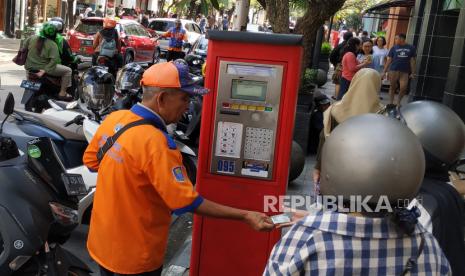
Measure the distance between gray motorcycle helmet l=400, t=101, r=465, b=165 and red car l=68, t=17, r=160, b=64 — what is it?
49.2ft

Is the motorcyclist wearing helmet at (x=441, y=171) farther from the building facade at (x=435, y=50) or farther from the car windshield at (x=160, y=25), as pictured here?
the car windshield at (x=160, y=25)

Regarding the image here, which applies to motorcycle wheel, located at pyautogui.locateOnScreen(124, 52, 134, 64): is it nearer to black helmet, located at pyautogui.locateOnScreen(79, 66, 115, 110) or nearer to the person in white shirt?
the person in white shirt

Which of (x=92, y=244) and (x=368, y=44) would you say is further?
(x=368, y=44)

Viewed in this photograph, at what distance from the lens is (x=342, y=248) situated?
162cm

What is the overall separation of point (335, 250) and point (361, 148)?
31 cm

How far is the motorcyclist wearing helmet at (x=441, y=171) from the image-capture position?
2229mm

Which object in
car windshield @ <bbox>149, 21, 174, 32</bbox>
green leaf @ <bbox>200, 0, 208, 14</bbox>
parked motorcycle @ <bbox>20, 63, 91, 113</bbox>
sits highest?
green leaf @ <bbox>200, 0, 208, 14</bbox>

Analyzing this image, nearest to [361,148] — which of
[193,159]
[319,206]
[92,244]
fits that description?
[319,206]

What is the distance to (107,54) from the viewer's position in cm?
1227

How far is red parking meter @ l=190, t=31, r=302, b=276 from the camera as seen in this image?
3.16 m

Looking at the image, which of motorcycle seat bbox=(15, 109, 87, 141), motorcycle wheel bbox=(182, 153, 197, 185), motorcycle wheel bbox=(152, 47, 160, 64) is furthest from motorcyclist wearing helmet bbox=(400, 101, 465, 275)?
motorcycle wheel bbox=(152, 47, 160, 64)

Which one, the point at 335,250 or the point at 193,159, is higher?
the point at 335,250

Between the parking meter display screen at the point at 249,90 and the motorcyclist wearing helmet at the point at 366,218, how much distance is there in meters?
1.49

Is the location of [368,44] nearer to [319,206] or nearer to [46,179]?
[46,179]
